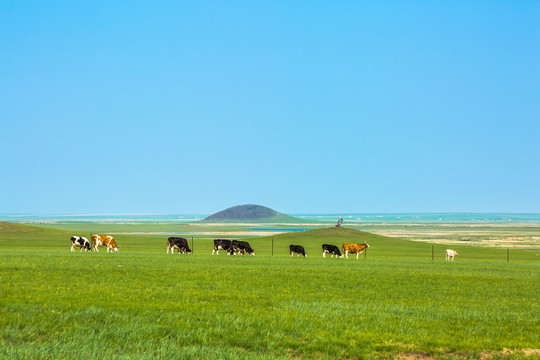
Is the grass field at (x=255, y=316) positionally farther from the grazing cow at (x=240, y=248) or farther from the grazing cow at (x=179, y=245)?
the grazing cow at (x=179, y=245)

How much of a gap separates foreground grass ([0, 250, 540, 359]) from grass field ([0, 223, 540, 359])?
0.11 feet

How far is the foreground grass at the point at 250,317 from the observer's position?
37.0 feet

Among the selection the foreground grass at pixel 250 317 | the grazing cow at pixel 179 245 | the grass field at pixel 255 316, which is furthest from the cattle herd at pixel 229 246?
the foreground grass at pixel 250 317

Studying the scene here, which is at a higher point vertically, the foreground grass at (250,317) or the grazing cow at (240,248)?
the foreground grass at (250,317)

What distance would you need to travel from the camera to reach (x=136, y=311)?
14.3 metres

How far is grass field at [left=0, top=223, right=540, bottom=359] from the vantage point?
37.0 ft

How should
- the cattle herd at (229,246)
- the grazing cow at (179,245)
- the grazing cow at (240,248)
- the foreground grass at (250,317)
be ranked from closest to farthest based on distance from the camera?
the foreground grass at (250,317)
the cattle herd at (229,246)
the grazing cow at (240,248)
the grazing cow at (179,245)

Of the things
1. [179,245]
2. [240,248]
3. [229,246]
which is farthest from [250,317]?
[179,245]

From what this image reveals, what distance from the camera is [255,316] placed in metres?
14.3

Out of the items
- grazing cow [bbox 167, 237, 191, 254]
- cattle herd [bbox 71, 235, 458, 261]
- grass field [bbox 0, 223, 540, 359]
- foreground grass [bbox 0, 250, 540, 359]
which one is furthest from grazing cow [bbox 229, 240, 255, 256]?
foreground grass [bbox 0, 250, 540, 359]

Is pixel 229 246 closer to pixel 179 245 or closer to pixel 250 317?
pixel 179 245

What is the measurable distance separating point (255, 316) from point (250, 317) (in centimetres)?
20

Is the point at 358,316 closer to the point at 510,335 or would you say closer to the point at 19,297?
the point at 510,335

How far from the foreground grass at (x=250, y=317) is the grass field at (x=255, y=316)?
0.03 meters
